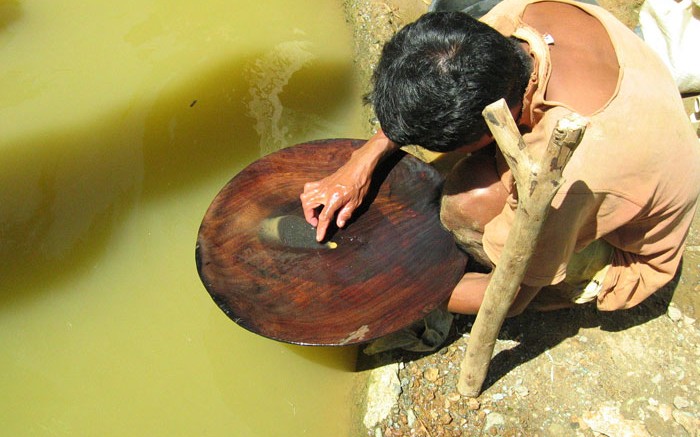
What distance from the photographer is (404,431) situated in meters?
2.33

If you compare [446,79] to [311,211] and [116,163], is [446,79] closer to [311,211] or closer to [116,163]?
[311,211]

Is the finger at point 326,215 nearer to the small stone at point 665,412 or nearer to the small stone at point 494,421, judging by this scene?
the small stone at point 494,421

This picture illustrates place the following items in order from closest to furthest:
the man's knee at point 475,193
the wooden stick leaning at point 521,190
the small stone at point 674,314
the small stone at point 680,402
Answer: the wooden stick leaning at point 521,190 < the man's knee at point 475,193 < the small stone at point 680,402 < the small stone at point 674,314

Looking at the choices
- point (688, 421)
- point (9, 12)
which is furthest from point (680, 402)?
point (9, 12)

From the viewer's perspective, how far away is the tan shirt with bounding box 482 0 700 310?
5.60 feet

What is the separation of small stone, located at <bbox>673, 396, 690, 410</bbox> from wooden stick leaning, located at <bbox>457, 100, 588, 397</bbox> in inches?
34.5

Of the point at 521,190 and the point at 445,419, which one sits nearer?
the point at 521,190

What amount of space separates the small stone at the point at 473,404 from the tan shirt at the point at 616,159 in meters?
0.66

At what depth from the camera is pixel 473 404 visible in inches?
93.5

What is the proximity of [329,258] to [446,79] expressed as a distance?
1.05 meters

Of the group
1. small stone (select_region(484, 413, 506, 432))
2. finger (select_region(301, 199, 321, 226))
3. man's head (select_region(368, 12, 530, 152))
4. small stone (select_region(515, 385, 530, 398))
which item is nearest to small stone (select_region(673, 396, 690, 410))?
small stone (select_region(515, 385, 530, 398))

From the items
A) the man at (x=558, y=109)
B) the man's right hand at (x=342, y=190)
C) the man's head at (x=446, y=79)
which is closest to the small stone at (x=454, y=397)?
the man at (x=558, y=109)

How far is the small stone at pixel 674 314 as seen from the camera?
8.48ft

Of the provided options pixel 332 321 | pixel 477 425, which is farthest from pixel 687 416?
pixel 332 321
